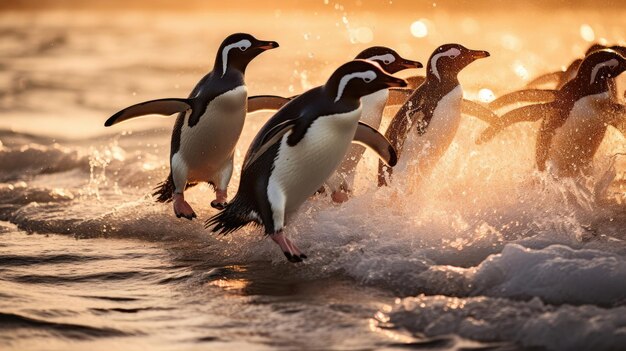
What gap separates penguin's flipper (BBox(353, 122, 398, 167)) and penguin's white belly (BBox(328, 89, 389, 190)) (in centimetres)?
95

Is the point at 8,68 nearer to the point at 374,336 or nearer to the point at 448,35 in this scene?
the point at 448,35

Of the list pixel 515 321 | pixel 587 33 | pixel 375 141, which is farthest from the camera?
pixel 587 33

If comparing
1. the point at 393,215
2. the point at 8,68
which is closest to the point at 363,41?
the point at 8,68

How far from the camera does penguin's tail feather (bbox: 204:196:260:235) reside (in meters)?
5.86

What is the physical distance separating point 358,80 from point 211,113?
1.30m

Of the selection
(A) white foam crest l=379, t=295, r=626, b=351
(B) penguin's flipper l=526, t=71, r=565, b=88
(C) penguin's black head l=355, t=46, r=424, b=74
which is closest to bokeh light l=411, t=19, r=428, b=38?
(B) penguin's flipper l=526, t=71, r=565, b=88

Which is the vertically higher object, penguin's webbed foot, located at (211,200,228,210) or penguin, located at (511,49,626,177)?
penguin, located at (511,49,626,177)

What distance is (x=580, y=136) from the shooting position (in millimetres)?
7285

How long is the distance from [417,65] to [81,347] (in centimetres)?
309

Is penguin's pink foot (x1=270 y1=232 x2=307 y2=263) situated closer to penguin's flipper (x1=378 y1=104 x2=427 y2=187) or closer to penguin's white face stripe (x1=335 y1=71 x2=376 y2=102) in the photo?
penguin's white face stripe (x1=335 y1=71 x2=376 y2=102)

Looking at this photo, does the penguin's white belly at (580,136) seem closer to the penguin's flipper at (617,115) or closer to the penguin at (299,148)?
the penguin's flipper at (617,115)

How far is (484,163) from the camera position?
7.41 m

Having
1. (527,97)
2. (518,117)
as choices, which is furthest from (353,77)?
(527,97)

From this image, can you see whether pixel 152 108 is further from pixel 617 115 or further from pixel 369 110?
pixel 617 115
